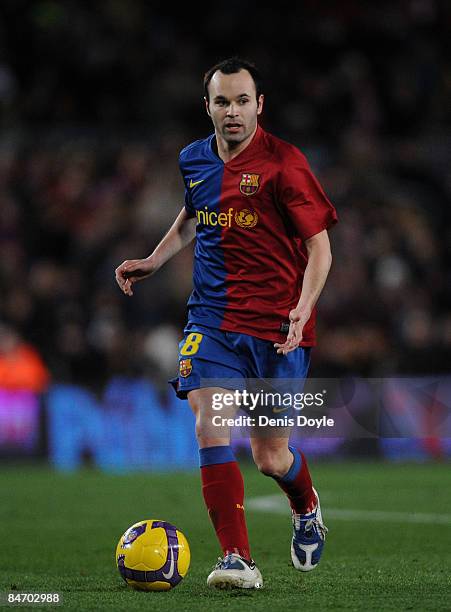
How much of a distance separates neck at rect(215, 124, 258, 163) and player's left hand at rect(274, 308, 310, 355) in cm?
86

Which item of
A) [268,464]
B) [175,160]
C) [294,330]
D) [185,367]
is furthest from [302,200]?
[175,160]

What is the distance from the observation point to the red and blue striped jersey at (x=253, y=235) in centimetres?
566

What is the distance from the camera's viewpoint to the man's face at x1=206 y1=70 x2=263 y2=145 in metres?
5.60

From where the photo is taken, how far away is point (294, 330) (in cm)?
529

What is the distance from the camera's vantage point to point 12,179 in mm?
15477

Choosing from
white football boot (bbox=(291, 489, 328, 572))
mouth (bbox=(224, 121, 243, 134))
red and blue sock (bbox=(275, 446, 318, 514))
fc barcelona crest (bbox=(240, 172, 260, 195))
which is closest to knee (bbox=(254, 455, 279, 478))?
red and blue sock (bbox=(275, 446, 318, 514))

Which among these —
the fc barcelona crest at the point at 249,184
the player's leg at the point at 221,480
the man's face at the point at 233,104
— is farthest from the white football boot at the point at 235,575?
the man's face at the point at 233,104

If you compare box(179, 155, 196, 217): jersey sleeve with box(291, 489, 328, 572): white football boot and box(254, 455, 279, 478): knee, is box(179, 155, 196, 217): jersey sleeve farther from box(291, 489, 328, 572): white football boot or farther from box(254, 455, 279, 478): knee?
box(291, 489, 328, 572): white football boot

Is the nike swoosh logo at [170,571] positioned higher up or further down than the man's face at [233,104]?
further down

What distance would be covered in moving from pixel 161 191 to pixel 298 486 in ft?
30.0

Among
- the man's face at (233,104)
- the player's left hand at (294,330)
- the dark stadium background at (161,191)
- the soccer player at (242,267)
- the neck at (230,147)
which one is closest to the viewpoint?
the player's left hand at (294,330)

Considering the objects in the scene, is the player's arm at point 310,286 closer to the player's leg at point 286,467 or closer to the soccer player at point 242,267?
the soccer player at point 242,267

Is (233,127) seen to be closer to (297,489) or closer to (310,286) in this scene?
(310,286)

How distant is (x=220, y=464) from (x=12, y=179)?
10.6 meters
